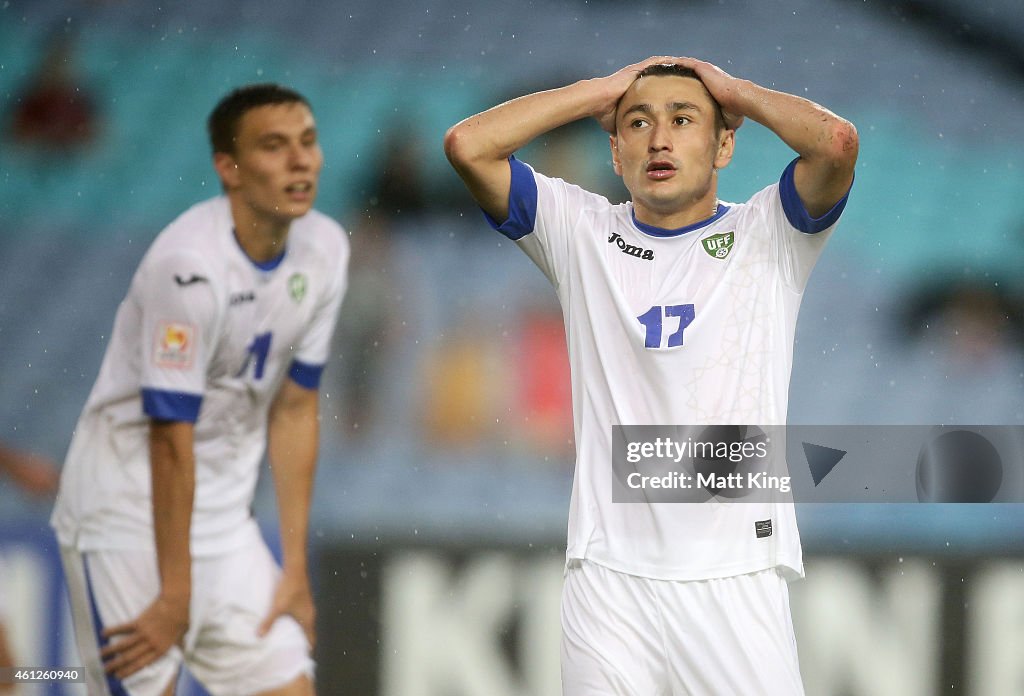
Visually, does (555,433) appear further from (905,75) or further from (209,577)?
(905,75)

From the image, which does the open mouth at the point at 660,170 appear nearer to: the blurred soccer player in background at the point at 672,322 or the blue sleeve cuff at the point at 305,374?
the blurred soccer player in background at the point at 672,322

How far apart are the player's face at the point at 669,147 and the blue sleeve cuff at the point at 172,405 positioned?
5.48ft

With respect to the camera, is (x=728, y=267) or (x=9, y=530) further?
(x=9, y=530)

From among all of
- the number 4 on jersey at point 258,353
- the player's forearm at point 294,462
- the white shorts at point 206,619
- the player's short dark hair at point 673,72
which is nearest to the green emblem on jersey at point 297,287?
the number 4 on jersey at point 258,353

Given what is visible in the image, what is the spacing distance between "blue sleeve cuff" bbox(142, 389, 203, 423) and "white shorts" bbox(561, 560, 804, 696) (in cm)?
167

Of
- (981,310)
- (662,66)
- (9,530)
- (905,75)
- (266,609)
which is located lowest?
(266,609)

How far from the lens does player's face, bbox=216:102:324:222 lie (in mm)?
4062

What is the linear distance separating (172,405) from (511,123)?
1629mm

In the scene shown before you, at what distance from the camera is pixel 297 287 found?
13.2 feet

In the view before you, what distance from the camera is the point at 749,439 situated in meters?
2.88

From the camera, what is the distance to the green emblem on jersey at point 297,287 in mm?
4020

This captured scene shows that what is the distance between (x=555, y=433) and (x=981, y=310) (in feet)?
4.58

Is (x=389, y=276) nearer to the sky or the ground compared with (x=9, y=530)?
nearer to the sky

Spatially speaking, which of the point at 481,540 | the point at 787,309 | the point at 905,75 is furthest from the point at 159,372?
the point at 905,75
